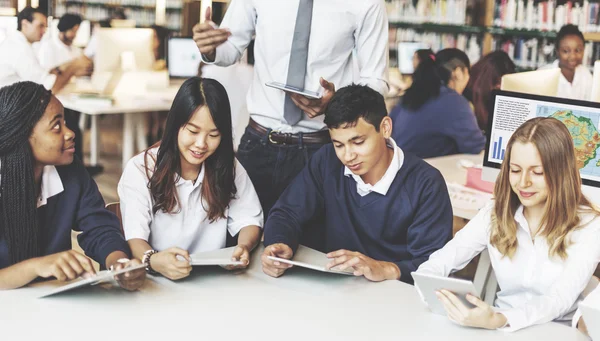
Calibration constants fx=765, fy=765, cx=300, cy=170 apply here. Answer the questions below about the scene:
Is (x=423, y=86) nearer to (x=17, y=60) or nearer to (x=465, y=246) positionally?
(x=465, y=246)

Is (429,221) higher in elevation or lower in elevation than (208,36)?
lower

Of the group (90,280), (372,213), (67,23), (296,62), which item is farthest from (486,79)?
(67,23)

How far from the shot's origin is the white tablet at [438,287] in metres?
1.54

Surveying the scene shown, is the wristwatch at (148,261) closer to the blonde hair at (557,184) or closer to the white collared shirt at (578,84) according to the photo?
the blonde hair at (557,184)

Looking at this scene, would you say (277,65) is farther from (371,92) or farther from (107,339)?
(107,339)

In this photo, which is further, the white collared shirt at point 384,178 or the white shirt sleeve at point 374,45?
the white shirt sleeve at point 374,45

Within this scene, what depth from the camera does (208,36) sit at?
2469 millimetres

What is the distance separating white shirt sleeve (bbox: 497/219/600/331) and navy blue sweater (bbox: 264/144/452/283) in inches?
14.9

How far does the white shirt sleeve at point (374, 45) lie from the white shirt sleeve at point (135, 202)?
83 centimetres

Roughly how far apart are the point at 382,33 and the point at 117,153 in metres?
4.46

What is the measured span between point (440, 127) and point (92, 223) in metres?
2.14

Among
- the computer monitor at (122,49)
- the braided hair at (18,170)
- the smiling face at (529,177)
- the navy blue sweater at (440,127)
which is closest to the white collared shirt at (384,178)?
the smiling face at (529,177)

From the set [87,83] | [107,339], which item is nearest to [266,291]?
[107,339]

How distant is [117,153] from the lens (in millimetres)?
6605
